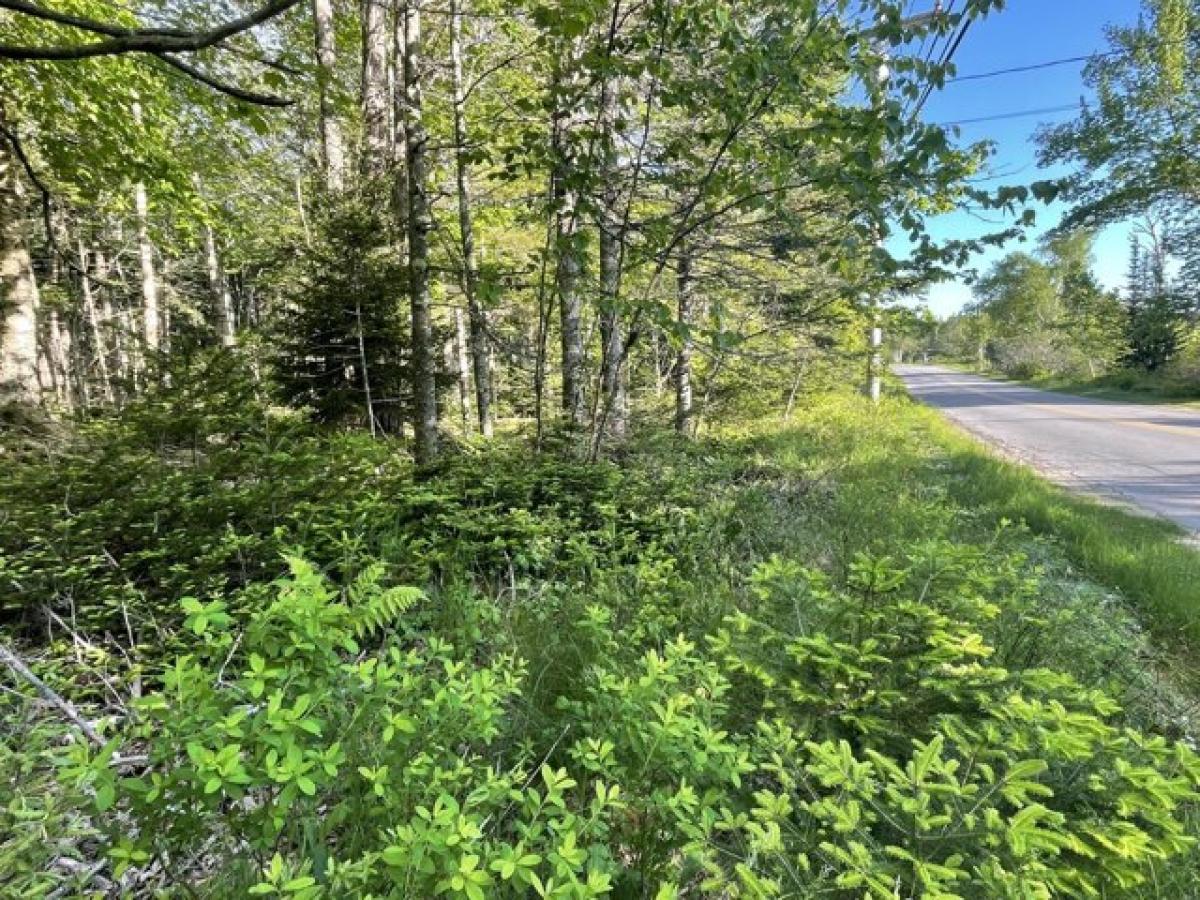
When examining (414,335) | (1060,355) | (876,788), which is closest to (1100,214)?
(1060,355)

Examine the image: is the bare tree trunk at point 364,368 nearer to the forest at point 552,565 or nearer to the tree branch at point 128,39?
the forest at point 552,565

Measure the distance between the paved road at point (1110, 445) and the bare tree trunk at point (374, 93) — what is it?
943 centimetres

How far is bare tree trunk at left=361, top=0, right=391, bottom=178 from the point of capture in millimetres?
6453

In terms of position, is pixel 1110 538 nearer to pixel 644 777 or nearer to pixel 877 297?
pixel 877 297

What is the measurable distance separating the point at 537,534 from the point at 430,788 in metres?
2.21

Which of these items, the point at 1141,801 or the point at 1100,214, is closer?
the point at 1141,801

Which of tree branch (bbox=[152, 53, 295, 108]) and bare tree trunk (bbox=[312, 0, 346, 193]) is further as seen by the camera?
bare tree trunk (bbox=[312, 0, 346, 193])

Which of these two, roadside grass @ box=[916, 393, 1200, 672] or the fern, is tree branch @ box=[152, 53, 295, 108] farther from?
Answer: roadside grass @ box=[916, 393, 1200, 672]

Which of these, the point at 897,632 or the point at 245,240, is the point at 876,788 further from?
the point at 245,240

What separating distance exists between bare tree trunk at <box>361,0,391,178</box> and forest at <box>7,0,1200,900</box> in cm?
7

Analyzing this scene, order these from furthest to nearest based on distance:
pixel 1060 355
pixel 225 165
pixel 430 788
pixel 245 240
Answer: pixel 1060 355
pixel 245 240
pixel 225 165
pixel 430 788

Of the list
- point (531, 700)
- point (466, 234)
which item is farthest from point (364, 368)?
point (531, 700)

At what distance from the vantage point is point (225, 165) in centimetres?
799

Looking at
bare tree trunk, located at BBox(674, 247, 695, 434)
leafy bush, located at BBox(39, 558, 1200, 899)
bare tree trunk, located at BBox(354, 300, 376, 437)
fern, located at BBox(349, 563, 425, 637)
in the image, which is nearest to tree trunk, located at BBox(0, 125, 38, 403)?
bare tree trunk, located at BBox(354, 300, 376, 437)
